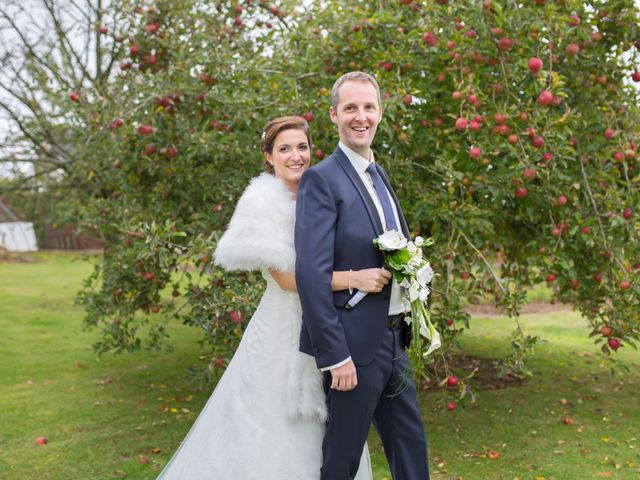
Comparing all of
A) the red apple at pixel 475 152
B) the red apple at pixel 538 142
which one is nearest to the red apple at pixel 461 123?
the red apple at pixel 475 152

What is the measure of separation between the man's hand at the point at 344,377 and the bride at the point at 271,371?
0.73ft

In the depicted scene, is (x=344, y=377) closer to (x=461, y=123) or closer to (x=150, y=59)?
(x=461, y=123)

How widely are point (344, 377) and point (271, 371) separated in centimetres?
46

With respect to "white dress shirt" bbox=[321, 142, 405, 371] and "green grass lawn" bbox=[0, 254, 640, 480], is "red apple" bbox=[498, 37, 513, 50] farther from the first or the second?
"green grass lawn" bbox=[0, 254, 640, 480]

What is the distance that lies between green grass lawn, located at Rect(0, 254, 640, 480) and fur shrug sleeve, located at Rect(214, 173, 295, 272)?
2018 mm

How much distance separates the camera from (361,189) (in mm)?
2627

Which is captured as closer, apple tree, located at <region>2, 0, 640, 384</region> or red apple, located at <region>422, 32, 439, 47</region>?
apple tree, located at <region>2, 0, 640, 384</region>

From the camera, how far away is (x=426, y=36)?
4.61 m

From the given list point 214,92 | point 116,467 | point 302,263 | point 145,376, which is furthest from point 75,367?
point 302,263

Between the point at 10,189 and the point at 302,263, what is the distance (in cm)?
961

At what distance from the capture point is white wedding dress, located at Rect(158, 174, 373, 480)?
106 inches

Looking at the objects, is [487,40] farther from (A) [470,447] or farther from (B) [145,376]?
(B) [145,376]

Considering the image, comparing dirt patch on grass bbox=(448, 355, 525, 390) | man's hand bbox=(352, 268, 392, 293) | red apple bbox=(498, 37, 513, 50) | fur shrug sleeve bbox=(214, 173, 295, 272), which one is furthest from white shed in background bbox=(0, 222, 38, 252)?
man's hand bbox=(352, 268, 392, 293)

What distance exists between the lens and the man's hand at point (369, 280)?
98.6 inches
